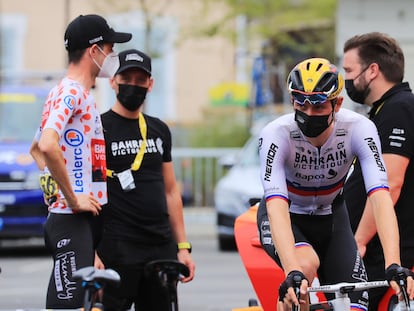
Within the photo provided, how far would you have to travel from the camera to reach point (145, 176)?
7.20 metres

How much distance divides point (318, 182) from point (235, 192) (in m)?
10.2

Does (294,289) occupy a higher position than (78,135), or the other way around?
(78,135)

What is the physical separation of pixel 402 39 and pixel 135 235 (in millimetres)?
10472

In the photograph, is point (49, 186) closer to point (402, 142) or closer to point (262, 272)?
point (262, 272)

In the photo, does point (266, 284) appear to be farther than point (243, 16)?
No

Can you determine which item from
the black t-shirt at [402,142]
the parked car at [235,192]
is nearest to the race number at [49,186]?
the black t-shirt at [402,142]

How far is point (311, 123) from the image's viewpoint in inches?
232

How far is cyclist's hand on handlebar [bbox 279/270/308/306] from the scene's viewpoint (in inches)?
210

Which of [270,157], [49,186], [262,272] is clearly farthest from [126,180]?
[270,157]

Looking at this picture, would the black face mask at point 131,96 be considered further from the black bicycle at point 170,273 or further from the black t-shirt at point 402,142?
the black t-shirt at point 402,142

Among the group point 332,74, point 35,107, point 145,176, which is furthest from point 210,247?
point 332,74

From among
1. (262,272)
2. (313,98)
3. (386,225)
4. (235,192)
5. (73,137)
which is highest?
(313,98)

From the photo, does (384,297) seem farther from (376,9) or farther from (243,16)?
(243,16)

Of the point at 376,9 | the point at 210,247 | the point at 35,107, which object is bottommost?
the point at 210,247
